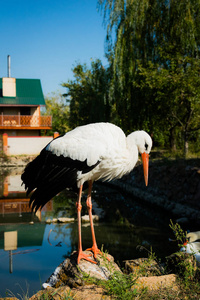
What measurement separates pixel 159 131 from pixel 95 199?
19.9ft

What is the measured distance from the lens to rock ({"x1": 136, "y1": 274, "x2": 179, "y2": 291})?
3669mm

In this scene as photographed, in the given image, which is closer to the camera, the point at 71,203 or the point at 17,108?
the point at 71,203

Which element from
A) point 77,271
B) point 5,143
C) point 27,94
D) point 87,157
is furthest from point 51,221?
point 27,94

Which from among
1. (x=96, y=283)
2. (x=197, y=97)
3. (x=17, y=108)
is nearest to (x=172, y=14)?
(x=197, y=97)

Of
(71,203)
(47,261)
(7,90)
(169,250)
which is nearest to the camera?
(47,261)

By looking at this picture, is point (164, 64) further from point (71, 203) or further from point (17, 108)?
point (17, 108)

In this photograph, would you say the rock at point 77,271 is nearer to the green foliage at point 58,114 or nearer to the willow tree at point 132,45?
the willow tree at point 132,45

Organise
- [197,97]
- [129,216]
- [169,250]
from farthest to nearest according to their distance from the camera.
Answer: [197,97]
[129,216]
[169,250]

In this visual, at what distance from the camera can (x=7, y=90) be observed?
3100 cm

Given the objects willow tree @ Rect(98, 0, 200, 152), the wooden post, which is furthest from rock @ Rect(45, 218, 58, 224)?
the wooden post

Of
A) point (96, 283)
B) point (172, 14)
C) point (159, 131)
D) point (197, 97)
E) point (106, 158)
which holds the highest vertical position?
point (172, 14)

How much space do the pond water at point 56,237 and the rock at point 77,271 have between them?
2.75 feet

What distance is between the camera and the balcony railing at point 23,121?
96.6ft

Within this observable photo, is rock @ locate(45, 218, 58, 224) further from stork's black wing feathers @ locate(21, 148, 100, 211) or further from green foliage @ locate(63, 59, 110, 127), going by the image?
green foliage @ locate(63, 59, 110, 127)
